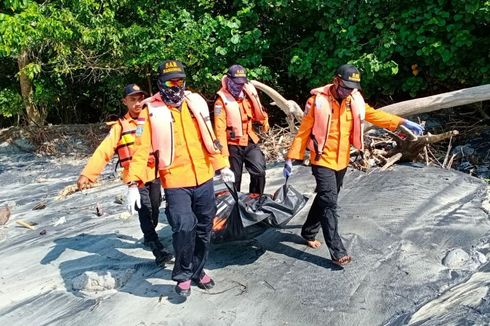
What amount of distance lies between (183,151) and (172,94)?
41 cm

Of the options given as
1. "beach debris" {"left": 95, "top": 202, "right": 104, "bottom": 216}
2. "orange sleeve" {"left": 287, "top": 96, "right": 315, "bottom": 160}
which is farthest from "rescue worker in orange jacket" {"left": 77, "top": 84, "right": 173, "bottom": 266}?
"beach debris" {"left": 95, "top": 202, "right": 104, "bottom": 216}

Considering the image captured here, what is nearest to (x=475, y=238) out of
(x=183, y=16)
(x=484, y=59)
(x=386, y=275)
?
(x=386, y=275)

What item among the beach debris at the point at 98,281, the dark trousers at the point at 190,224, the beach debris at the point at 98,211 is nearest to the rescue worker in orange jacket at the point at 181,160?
the dark trousers at the point at 190,224

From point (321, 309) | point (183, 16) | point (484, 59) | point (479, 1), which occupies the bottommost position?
point (321, 309)

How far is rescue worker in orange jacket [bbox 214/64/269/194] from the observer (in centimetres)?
498

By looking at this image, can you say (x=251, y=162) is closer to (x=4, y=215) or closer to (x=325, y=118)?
(x=325, y=118)

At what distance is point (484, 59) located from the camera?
7078 mm

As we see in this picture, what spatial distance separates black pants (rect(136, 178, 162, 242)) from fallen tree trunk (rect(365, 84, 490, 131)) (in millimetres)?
3476

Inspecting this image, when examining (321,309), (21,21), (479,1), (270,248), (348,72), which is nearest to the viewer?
(321,309)

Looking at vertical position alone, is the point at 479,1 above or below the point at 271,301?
above

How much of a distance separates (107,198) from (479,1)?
5.53 metres

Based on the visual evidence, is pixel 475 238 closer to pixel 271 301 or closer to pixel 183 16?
pixel 271 301

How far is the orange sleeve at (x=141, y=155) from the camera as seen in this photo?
354cm

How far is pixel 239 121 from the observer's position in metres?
5.00
